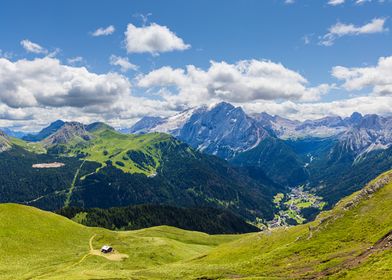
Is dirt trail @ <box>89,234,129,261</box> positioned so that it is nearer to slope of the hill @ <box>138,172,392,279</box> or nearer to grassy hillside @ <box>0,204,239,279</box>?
grassy hillside @ <box>0,204,239,279</box>

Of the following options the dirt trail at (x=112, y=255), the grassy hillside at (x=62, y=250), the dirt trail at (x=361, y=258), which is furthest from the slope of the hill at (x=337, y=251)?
the dirt trail at (x=112, y=255)

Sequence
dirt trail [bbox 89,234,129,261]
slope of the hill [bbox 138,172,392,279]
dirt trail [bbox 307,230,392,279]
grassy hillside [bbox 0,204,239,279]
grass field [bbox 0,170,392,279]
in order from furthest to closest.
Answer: dirt trail [bbox 89,234,129,261] → grassy hillside [bbox 0,204,239,279] → grass field [bbox 0,170,392,279] → dirt trail [bbox 307,230,392,279] → slope of the hill [bbox 138,172,392,279]

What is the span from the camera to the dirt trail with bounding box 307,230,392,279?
64.2m

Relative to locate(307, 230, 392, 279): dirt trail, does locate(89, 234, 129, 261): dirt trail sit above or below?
below

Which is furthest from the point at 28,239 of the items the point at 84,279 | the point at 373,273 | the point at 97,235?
the point at 373,273

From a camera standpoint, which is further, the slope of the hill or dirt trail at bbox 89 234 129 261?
dirt trail at bbox 89 234 129 261

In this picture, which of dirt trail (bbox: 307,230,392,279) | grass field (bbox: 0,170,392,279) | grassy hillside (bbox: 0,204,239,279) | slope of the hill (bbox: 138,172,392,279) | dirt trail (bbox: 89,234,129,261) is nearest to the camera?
slope of the hill (bbox: 138,172,392,279)

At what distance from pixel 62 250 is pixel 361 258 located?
110 m

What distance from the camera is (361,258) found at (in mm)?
66562

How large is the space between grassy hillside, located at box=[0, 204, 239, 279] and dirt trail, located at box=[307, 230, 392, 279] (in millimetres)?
51481

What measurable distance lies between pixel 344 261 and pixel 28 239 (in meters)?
119

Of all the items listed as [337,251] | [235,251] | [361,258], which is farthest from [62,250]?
[361,258]

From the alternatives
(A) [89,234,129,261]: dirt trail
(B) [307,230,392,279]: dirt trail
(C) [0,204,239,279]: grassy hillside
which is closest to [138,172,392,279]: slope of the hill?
(B) [307,230,392,279]: dirt trail

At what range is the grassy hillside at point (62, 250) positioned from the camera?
350ft
